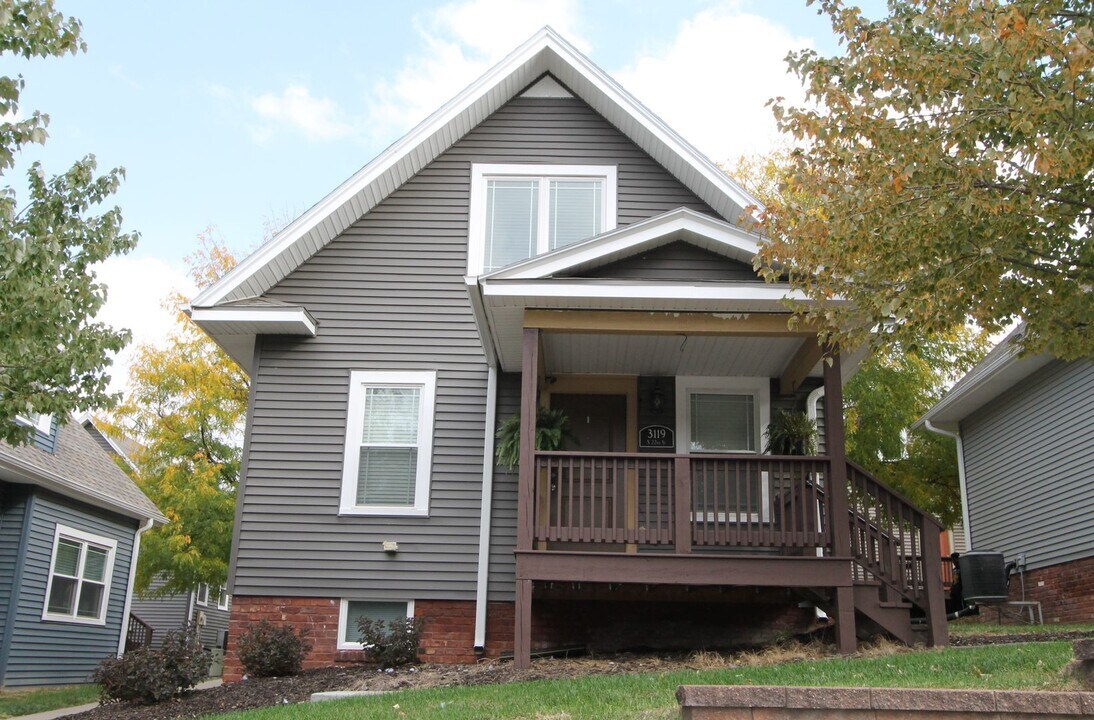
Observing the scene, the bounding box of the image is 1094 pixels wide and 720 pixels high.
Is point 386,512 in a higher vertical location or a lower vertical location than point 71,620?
higher

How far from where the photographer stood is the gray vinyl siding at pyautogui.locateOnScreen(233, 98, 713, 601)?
40.8ft

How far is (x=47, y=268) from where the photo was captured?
33.6ft

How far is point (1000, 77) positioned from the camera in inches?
298

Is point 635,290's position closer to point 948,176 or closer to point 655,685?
point 948,176

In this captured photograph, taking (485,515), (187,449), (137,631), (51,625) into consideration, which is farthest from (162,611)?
(485,515)

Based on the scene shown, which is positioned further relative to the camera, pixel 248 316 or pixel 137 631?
pixel 137 631

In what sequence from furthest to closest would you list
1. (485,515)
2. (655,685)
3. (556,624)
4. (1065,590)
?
(1065,590) < (485,515) < (556,624) < (655,685)

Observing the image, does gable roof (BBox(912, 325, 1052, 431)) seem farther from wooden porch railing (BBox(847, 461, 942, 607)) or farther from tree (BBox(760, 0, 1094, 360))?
tree (BBox(760, 0, 1094, 360))

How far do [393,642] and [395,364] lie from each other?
11.1 feet

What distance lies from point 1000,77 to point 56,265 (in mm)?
8735

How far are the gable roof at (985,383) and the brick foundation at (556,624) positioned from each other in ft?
20.5

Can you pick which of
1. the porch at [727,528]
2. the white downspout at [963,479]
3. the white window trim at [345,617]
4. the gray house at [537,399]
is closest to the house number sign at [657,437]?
the gray house at [537,399]

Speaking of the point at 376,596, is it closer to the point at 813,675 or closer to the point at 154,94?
the point at 813,675

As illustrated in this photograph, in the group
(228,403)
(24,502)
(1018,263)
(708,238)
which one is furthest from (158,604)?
(1018,263)
